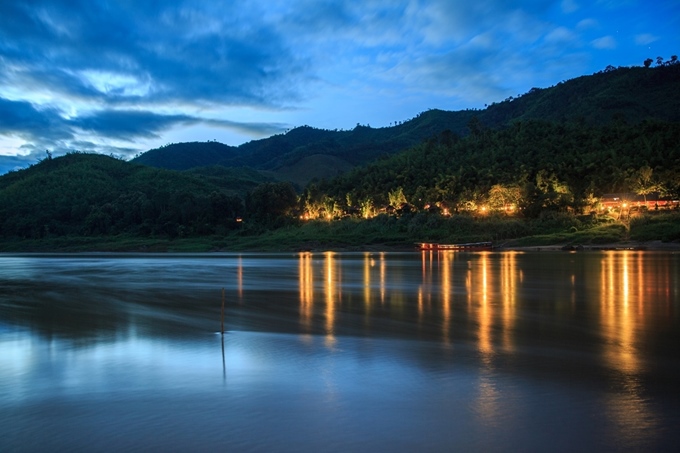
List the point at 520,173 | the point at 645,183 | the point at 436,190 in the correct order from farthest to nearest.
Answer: the point at 436,190 → the point at 520,173 → the point at 645,183

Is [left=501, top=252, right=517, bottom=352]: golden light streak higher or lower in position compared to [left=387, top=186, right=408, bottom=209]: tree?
lower

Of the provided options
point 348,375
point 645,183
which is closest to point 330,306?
point 348,375

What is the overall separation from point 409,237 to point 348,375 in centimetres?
7754

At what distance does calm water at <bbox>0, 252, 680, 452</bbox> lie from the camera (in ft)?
24.8

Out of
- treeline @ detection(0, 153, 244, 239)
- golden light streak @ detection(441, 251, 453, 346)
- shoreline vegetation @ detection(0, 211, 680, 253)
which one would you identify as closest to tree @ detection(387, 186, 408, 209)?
shoreline vegetation @ detection(0, 211, 680, 253)

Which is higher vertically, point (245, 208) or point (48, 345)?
point (245, 208)

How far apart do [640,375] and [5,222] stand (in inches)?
5286

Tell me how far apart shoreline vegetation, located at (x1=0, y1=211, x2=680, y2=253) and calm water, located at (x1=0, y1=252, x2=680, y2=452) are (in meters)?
53.6

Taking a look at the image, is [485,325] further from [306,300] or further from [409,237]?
[409,237]

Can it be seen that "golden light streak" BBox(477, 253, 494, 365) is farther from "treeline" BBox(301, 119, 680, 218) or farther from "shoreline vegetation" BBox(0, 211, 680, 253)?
"treeline" BBox(301, 119, 680, 218)

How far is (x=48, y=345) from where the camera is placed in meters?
14.3

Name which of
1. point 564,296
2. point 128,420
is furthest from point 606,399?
point 564,296

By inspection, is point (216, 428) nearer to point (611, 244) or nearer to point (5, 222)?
point (611, 244)

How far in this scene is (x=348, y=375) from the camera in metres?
10.7
